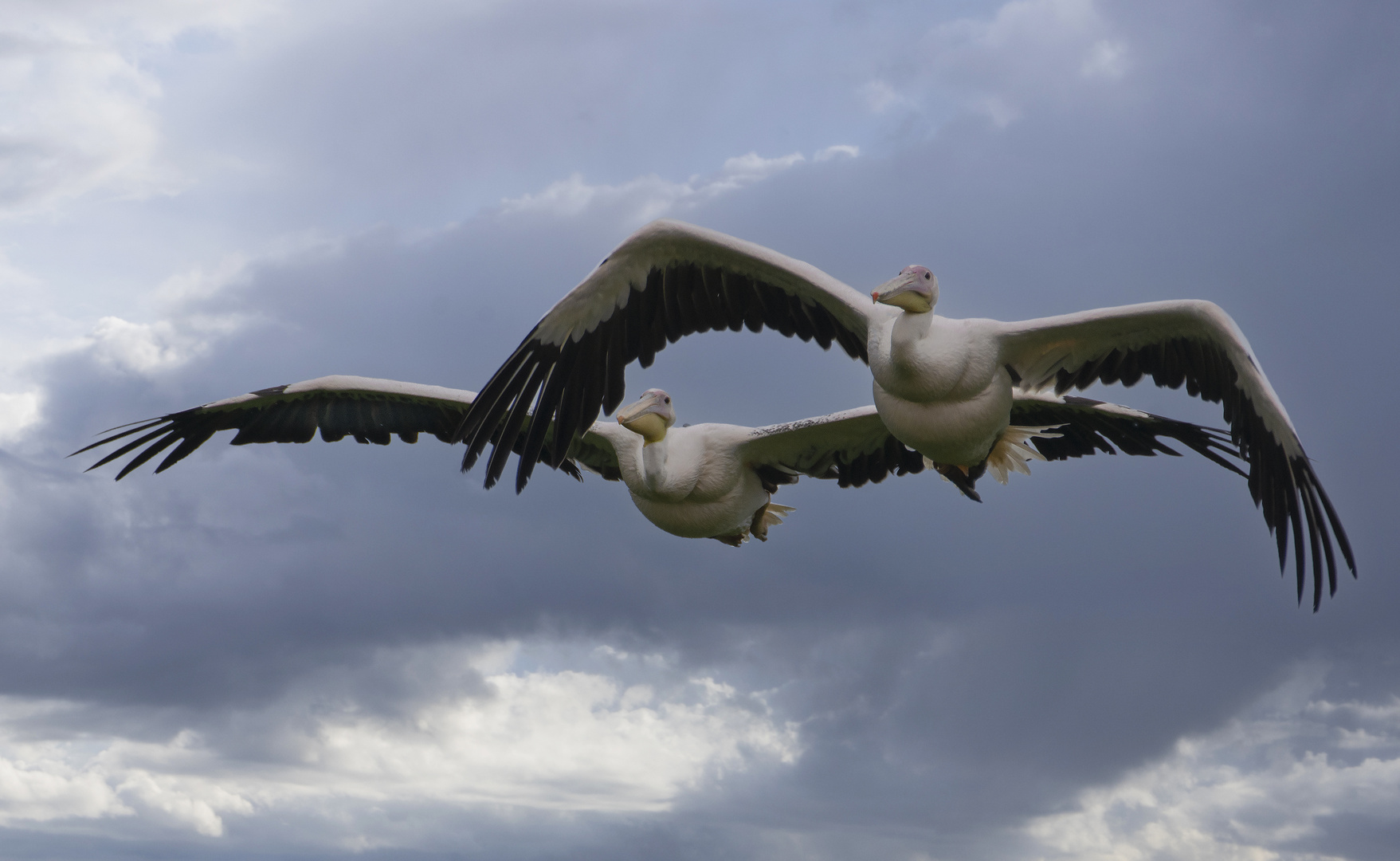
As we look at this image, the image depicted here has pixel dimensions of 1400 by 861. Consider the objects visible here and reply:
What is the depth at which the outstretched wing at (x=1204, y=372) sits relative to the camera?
32.9 ft

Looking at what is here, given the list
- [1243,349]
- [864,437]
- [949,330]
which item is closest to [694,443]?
[864,437]

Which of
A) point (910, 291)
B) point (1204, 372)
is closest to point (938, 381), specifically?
point (910, 291)

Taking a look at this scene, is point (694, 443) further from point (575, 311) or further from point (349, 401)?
point (349, 401)

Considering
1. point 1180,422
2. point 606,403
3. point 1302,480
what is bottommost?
point 1302,480

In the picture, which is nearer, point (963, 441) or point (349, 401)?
point (963, 441)

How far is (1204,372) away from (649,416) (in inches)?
196

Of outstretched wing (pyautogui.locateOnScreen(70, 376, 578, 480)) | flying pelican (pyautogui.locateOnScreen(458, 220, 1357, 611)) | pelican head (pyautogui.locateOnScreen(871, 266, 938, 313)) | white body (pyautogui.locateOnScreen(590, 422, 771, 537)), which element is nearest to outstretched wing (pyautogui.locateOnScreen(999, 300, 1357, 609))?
flying pelican (pyautogui.locateOnScreen(458, 220, 1357, 611))

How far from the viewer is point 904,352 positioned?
10602 mm

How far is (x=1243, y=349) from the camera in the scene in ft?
33.1

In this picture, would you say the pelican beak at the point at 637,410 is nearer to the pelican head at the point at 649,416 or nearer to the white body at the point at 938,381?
the pelican head at the point at 649,416

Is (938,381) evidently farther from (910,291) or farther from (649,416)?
(649,416)

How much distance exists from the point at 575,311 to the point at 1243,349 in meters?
5.16

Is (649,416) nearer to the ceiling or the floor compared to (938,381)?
nearer to the ceiling

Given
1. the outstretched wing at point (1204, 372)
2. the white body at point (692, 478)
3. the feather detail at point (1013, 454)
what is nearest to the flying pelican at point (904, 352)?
the outstretched wing at point (1204, 372)
